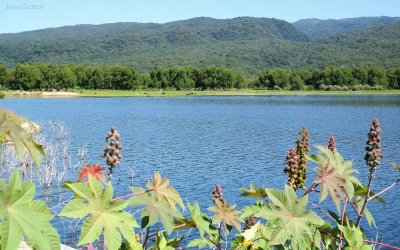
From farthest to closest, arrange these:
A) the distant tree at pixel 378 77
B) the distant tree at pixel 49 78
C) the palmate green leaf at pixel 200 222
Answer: the distant tree at pixel 378 77
the distant tree at pixel 49 78
the palmate green leaf at pixel 200 222

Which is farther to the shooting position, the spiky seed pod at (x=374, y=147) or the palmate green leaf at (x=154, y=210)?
the spiky seed pod at (x=374, y=147)

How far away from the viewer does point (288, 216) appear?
9.45 ft

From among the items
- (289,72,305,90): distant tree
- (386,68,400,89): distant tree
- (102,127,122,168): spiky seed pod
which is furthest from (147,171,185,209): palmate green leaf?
(386,68,400,89): distant tree

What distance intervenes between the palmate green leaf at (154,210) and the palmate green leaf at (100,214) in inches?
11.6

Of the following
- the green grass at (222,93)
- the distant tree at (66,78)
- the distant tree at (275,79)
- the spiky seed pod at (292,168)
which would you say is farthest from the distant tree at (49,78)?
the spiky seed pod at (292,168)

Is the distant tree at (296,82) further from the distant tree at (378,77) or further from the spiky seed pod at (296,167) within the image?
the spiky seed pod at (296,167)

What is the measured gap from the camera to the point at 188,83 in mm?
164125

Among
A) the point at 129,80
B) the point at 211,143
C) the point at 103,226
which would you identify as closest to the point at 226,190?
the point at 211,143

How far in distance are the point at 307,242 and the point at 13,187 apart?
1.97 meters

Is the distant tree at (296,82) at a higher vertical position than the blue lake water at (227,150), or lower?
higher

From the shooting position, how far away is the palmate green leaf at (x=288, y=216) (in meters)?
2.83

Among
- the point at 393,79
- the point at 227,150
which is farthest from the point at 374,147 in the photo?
the point at 393,79

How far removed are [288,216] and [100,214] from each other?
1.04 metres

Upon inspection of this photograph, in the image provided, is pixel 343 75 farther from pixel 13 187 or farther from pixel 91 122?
pixel 13 187
